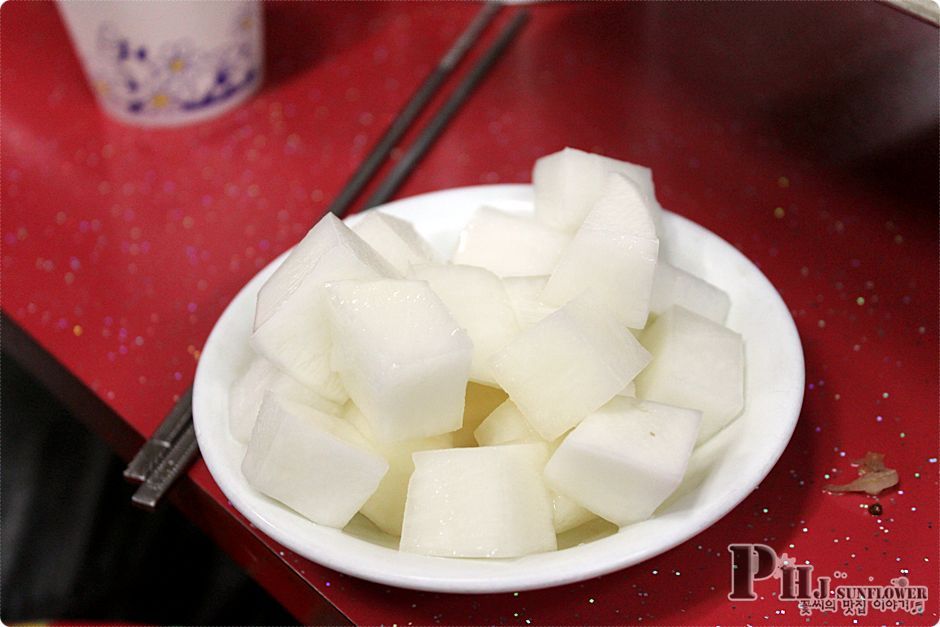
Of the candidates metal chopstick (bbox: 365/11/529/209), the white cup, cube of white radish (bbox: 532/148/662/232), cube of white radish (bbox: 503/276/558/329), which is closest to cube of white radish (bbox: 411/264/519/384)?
cube of white radish (bbox: 503/276/558/329)

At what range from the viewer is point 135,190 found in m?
1.12

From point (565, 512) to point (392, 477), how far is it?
0.12 meters

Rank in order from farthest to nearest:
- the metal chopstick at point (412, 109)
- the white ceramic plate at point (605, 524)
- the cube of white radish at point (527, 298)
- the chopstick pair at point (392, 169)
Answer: the metal chopstick at point (412, 109) → the chopstick pair at point (392, 169) → the cube of white radish at point (527, 298) → the white ceramic plate at point (605, 524)

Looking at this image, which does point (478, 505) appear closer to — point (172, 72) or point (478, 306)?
point (478, 306)

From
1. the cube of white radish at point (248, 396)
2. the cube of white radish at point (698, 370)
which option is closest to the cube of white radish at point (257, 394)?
the cube of white radish at point (248, 396)

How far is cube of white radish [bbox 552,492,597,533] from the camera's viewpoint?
62 centimetres

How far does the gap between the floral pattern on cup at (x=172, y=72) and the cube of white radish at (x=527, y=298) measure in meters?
0.63

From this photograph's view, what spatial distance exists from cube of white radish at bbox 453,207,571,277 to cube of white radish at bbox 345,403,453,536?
0.16 meters

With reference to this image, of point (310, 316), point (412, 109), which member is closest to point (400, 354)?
point (310, 316)

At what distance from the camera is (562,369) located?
613 millimetres

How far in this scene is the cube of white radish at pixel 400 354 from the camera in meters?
0.60

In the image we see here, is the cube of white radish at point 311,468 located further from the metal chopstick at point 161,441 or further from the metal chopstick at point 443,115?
the metal chopstick at point 443,115

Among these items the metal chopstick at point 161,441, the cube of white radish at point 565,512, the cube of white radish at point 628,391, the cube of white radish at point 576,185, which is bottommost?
the cube of white radish at point 565,512

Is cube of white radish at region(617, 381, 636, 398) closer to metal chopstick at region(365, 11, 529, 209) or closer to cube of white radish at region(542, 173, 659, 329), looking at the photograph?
cube of white radish at region(542, 173, 659, 329)
